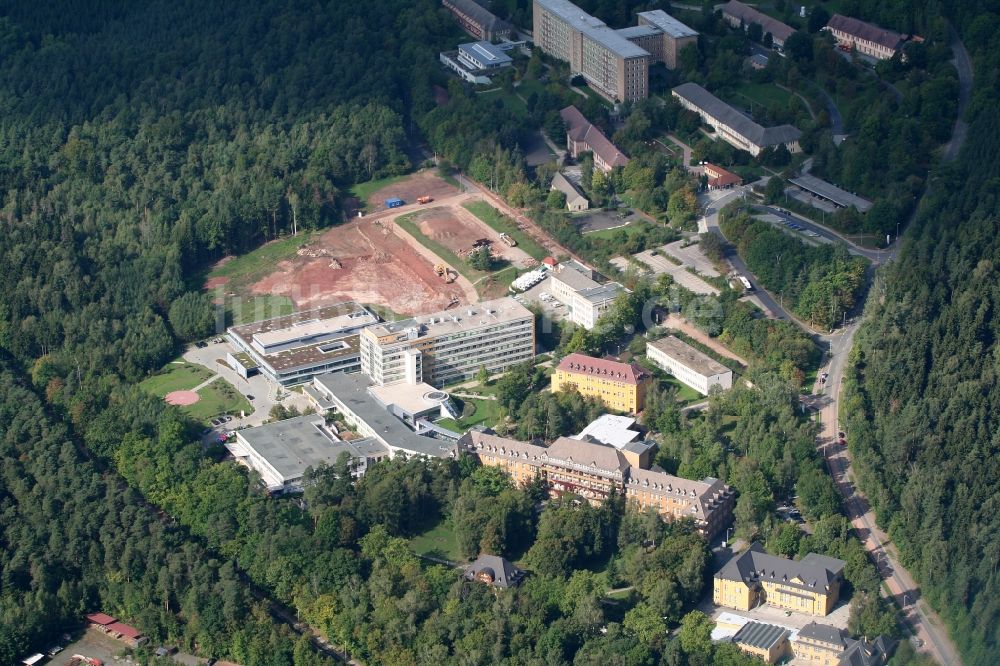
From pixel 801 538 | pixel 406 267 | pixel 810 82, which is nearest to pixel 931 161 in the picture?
pixel 810 82

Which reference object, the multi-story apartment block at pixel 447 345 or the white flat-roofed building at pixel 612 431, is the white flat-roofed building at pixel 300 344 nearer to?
the multi-story apartment block at pixel 447 345

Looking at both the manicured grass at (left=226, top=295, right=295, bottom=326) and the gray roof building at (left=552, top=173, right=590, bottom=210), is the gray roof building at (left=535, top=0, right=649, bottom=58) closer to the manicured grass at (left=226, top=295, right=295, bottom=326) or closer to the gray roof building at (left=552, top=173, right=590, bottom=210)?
the gray roof building at (left=552, top=173, right=590, bottom=210)

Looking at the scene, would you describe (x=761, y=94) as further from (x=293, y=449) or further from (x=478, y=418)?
(x=293, y=449)

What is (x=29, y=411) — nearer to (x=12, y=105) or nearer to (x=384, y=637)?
(x=384, y=637)

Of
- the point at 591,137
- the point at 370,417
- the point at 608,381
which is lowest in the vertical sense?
the point at 370,417

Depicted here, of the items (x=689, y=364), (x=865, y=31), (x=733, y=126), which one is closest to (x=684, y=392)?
(x=689, y=364)

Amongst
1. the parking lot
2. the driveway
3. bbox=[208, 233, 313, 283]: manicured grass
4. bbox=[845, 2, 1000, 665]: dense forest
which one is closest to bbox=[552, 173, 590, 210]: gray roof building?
the parking lot
